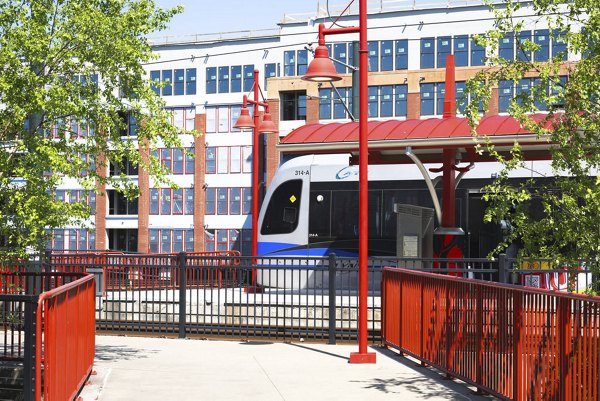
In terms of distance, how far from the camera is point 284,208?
3091 cm

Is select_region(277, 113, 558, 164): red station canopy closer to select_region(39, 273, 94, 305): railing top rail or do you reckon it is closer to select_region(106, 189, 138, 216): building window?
select_region(39, 273, 94, 305): railing top rail

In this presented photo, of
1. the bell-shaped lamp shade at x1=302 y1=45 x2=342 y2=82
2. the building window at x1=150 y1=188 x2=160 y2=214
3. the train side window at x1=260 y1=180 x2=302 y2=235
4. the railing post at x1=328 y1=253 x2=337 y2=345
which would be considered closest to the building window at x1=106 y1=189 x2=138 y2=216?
the building window at x1=150 y1=188 x2=160 y2=214

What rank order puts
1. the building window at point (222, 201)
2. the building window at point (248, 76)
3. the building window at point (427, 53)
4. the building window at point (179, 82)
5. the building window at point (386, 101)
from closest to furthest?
the building window at point (427, 53)
the building window at point (386, 101)
the building window at point (248, 76)
the building window at point (222, 201)
the building window at point (179, 82)

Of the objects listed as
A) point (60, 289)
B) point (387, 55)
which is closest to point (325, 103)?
point (387, 55)

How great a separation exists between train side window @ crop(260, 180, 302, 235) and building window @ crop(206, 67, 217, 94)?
4625 cm

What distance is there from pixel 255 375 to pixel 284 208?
702 inches

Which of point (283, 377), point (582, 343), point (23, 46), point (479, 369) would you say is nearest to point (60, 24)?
point (23, 46)

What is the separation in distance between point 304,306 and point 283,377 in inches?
206

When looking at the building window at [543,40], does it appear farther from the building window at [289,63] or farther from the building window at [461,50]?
the building window at [289,63]

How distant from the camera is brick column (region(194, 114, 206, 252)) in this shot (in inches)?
2997

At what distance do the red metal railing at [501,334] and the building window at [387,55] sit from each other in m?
54.9

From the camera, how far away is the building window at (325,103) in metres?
69.0

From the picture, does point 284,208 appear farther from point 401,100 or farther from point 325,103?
Result: point 325,103

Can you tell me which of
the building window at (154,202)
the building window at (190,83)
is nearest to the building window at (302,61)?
the building window at (190,83)
